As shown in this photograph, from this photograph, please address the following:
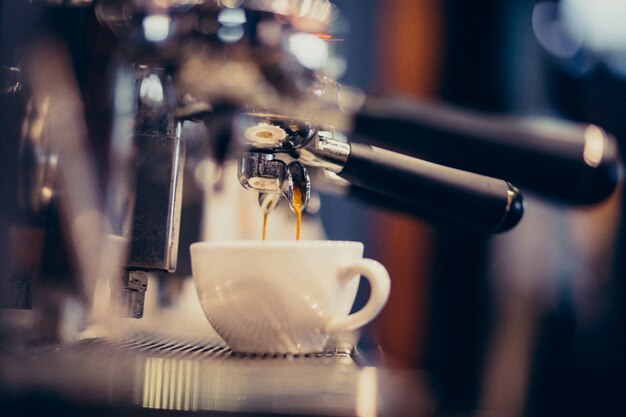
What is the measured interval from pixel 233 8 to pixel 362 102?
12cm

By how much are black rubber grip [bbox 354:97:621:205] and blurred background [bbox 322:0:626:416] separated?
0.26 meters

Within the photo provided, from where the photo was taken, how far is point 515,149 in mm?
397

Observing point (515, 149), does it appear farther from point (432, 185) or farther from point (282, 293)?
point (282, 293)

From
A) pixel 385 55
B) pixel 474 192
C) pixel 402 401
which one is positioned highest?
pixel 385 55

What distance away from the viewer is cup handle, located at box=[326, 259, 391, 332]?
15.9 inches

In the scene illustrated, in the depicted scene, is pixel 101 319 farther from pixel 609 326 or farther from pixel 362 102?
pixel 609 326

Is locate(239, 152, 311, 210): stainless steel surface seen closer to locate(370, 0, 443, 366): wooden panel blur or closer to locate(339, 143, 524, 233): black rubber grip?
locate(339, 143, 524, 233): black rubber grip

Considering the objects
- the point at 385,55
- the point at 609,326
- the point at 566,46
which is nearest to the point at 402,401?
the point at 609,326

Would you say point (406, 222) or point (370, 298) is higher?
point (406, 222)

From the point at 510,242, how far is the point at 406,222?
43 cm

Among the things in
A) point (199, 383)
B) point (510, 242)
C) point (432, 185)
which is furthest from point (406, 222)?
point (199, 383)

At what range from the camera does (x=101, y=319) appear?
0.47 meters

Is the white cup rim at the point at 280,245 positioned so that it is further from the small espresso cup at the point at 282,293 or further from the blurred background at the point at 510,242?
the blurred background at the point at 510,242

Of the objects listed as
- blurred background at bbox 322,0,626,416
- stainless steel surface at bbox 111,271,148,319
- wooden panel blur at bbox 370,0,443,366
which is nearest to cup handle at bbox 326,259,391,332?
stainless steel surface at bbox 111,271,148,319
